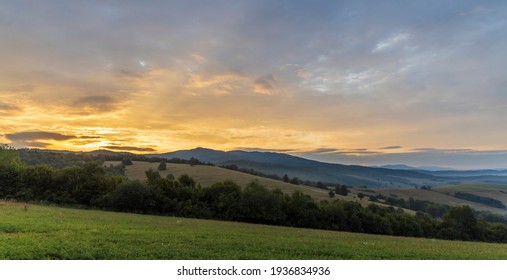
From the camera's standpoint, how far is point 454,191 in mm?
78688

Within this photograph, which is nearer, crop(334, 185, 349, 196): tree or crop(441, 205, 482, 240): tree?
crop(441, 205, 482, 240): tree

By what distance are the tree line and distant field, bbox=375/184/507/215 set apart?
19.7 meters

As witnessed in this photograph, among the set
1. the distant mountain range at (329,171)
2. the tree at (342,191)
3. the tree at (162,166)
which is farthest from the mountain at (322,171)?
the tree at (342,191)

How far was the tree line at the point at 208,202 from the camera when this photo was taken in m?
33.6

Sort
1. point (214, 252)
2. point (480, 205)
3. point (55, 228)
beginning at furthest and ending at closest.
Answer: point (480, 205), point (55, 228), point (214, 252)

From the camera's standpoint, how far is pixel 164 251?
9.16 meters

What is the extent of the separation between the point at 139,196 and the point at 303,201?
738 inches

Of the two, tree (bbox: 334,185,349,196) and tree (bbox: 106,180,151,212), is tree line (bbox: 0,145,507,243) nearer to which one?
tree (bbox: 106,180,151,212)

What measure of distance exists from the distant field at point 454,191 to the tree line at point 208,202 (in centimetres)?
1966

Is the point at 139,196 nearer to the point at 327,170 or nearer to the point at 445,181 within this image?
the point at 327,170

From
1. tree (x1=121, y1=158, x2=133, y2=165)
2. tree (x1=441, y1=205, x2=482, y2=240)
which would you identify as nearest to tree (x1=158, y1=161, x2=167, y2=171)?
tree (x1=121, y1=158, x2=133, y2=165)

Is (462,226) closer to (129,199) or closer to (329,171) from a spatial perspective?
(129,199)

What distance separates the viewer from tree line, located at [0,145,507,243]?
110 ft

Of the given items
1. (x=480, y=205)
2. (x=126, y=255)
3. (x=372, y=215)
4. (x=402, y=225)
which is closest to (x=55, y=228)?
(x=126, y=255)
